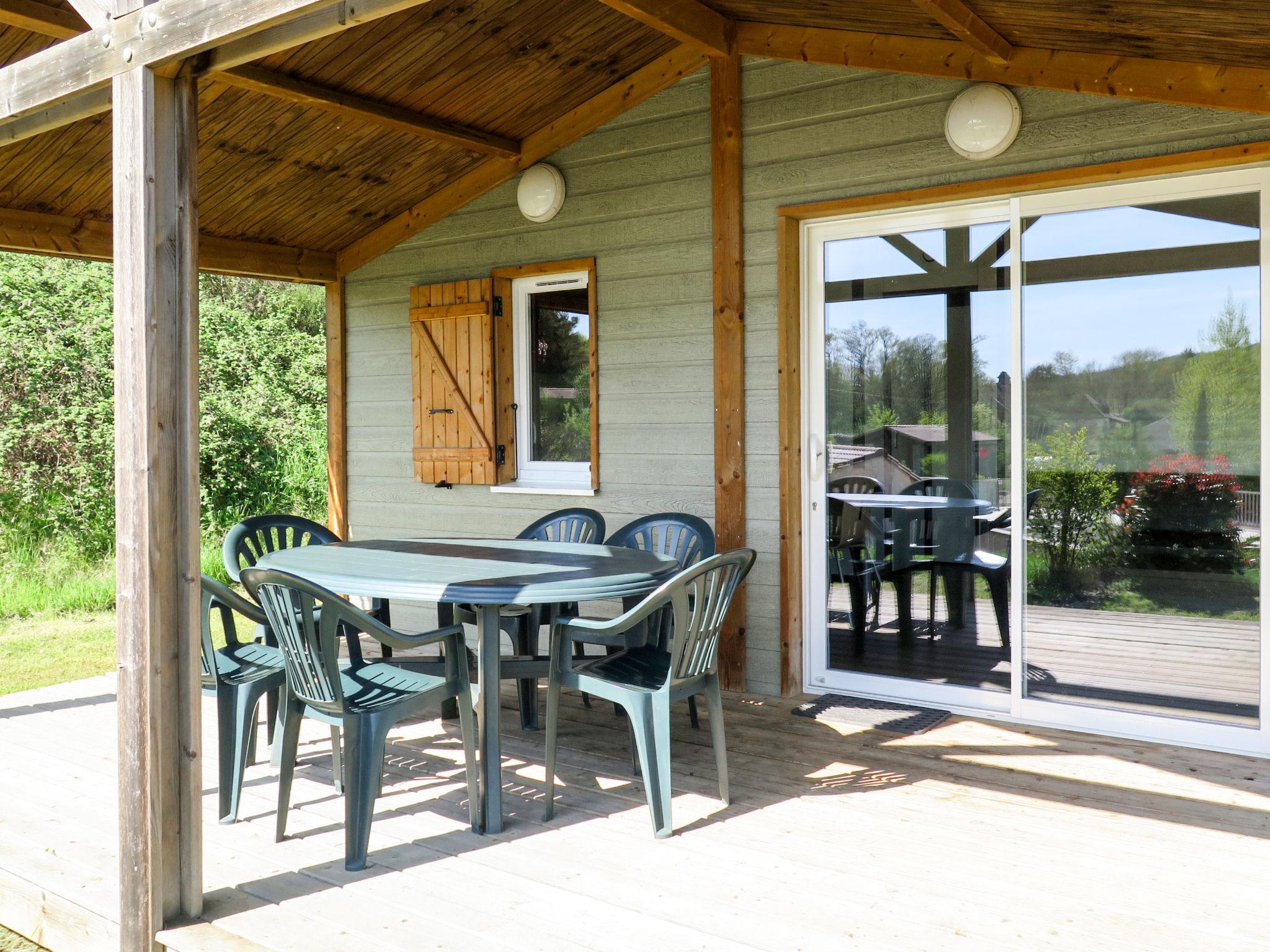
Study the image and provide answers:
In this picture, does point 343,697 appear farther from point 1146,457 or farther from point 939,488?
point 1146,457

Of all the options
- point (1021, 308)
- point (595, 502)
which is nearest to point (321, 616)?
point (595, 502)

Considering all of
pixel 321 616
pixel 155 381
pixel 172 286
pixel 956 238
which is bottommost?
pixel 321 616

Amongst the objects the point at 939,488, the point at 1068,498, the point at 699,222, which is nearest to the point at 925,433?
the point at 939,488

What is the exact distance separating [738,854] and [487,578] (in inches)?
43.6

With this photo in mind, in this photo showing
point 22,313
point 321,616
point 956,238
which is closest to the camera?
point 321,616

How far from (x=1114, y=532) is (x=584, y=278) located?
282cm

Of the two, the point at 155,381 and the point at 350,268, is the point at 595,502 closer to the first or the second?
the point at 350,268

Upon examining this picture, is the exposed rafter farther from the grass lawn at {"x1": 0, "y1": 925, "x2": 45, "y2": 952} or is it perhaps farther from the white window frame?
the white window frame

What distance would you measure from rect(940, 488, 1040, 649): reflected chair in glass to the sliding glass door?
0.03 ft

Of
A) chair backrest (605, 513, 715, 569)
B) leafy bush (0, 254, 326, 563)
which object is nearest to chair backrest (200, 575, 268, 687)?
chair backrest (605, 513, 715, 569)

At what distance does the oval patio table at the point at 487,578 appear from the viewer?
10.0 ft

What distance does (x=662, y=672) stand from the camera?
10.7 feet

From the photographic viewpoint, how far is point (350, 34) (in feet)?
13.5

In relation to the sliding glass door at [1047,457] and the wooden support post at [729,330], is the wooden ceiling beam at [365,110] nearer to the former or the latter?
the wooden support post at [729,330]
